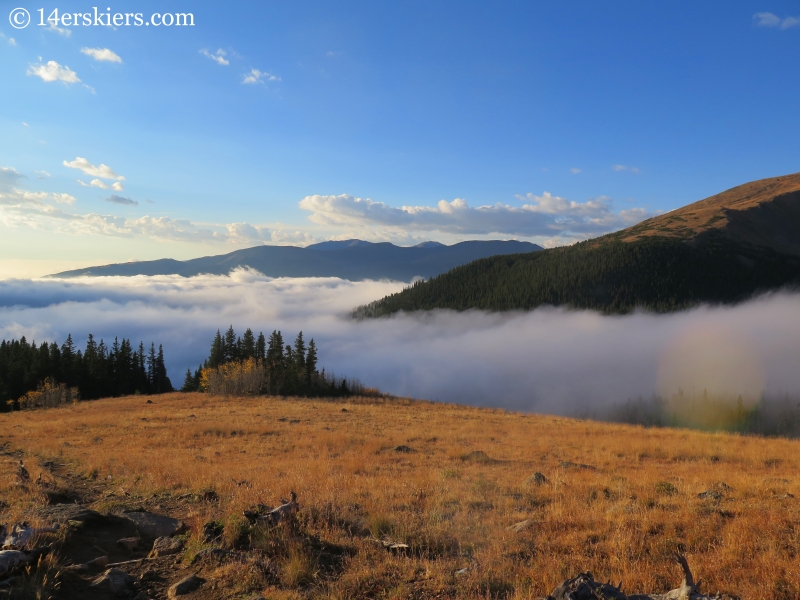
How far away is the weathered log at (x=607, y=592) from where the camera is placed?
4.96m

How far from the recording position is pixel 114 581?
250 inches

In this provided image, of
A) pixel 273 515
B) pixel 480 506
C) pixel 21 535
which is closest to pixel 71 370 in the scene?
pixel 21 535

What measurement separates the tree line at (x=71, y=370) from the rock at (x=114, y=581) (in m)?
85.8

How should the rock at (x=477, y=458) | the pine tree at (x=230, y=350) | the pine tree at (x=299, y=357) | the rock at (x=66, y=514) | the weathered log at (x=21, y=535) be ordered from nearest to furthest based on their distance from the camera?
1. the weathered log at (x=21, y=535)
2. the rock at (x=66, y=514)
3. the rock at (x=477, y=458)
4. the pine tree at (x=299, y=357)
5. the pine tree at (x=230, y=350)

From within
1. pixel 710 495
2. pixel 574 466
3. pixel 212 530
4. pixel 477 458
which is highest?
pixel 212 530

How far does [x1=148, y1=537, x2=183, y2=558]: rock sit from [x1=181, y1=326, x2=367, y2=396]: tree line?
6963cm

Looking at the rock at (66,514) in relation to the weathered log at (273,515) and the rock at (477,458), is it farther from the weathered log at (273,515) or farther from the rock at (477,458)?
the rock at (477,458)

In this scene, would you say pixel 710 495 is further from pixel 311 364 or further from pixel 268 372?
pixel 311 364

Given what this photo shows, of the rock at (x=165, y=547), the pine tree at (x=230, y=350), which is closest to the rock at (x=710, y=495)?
the rock at (x=165, y=547)

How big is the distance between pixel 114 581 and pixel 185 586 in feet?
3.49

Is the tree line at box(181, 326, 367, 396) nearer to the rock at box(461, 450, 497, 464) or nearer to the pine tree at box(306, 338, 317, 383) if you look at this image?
the pine tree at box(306, 338, 317, 383)

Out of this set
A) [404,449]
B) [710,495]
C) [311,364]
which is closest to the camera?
[710,495]

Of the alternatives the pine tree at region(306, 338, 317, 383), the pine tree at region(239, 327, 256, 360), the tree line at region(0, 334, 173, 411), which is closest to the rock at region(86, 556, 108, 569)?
the pine tree at region(306, 338, 317, 383)

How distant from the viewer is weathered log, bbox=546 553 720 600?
4959 millimetres
